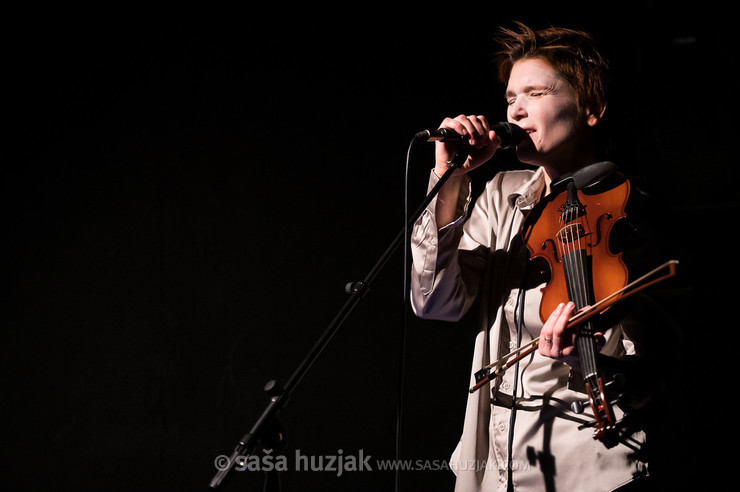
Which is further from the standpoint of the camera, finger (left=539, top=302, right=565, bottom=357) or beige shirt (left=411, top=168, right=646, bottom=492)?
beige shirt (left=411, top=168, right=646, bottom=492)

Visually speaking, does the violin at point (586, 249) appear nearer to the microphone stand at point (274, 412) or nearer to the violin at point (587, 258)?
the violin at point (587, 258)

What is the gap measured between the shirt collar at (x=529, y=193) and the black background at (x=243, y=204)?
0.73 m

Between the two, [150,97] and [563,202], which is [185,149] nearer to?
[150,97]

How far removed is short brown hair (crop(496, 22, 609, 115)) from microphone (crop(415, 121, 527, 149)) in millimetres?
186

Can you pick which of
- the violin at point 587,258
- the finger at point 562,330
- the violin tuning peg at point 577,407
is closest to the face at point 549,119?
the violin at point 587,258

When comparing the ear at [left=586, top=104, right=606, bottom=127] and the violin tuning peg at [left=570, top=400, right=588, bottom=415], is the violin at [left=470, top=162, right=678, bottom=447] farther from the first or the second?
the ear at [left=586, top=104, right=606, bottom=127]

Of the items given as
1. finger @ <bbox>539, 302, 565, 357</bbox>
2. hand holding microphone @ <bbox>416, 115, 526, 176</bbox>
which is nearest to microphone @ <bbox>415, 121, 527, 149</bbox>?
hand holding microphone @ <bbox>416, 115, 526, 176</bbox>

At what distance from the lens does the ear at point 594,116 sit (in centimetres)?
143

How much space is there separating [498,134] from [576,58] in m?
0.32

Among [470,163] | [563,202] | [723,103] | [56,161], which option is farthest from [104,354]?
[723,103]

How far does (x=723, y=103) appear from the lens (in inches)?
84.0

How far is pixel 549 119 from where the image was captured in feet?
4.52

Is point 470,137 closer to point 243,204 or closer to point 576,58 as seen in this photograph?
point 576,58

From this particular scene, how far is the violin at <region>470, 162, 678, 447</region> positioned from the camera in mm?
1050
